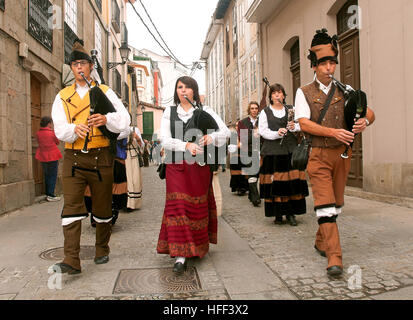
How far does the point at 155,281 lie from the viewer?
3162mm

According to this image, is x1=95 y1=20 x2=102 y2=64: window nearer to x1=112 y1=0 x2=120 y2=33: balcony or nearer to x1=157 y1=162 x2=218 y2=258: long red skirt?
x1=112 y1=0 x2=120 y2=33: balcony

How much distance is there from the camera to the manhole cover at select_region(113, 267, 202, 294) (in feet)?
9.75

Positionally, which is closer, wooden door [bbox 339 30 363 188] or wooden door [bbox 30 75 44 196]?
wooden door [bbox 339 30 363 188]

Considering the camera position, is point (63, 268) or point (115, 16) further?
point (115, 16)

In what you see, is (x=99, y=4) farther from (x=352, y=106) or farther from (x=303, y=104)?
(x=352, y=106)

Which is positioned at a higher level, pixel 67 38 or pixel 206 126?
pixel 67 38

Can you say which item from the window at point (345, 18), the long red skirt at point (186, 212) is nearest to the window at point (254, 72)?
the window at point (345, 18)

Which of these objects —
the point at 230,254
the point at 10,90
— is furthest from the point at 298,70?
the point at 230,254

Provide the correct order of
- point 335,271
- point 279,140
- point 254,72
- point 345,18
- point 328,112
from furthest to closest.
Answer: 1. point 254,72
2. point 345,18
3. point 279,140
4. point 328,112
5. point 335,271

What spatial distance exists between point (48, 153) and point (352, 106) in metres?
6.51

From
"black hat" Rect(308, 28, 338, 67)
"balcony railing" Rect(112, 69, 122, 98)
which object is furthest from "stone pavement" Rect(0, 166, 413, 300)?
"balcony railing" Rect(112, 69, 122, 98)

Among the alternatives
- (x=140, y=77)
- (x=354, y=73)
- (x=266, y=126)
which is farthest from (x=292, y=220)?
(x=140, y=77)

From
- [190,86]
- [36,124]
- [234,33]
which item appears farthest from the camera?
[234,33]

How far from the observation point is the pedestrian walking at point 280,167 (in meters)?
5.23
